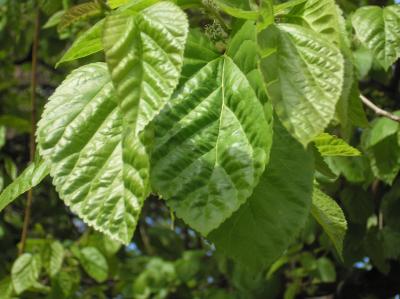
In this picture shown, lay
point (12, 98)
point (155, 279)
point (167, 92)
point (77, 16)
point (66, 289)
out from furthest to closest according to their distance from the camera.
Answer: point (12, 98)
point (155, 279)
point (66, 289)
point (77, 16)
point (167, 92)

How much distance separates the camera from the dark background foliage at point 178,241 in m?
2.28

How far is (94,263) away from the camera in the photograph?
9.07 feet

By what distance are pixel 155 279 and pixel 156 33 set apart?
2.47m

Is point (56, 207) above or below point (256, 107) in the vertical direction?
below

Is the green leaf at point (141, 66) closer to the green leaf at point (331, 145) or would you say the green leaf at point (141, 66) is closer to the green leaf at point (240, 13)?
the green leaf at point (240, 13)

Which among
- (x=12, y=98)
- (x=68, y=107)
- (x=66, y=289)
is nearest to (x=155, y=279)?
(x=66, y=289)

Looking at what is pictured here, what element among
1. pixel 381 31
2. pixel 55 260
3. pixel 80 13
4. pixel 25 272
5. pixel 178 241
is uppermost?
pixel 80 13

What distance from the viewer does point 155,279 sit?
311 cm

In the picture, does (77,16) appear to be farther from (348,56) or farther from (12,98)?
(12,98)

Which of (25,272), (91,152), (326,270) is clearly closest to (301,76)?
(91,152)

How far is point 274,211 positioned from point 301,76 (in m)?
0.14

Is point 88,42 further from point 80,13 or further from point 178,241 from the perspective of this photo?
point 178,241

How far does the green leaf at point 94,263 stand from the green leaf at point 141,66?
2.06 meters

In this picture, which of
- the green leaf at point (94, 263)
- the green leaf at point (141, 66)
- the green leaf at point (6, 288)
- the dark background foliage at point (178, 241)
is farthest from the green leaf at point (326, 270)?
the green leaf at point (141, 66)
